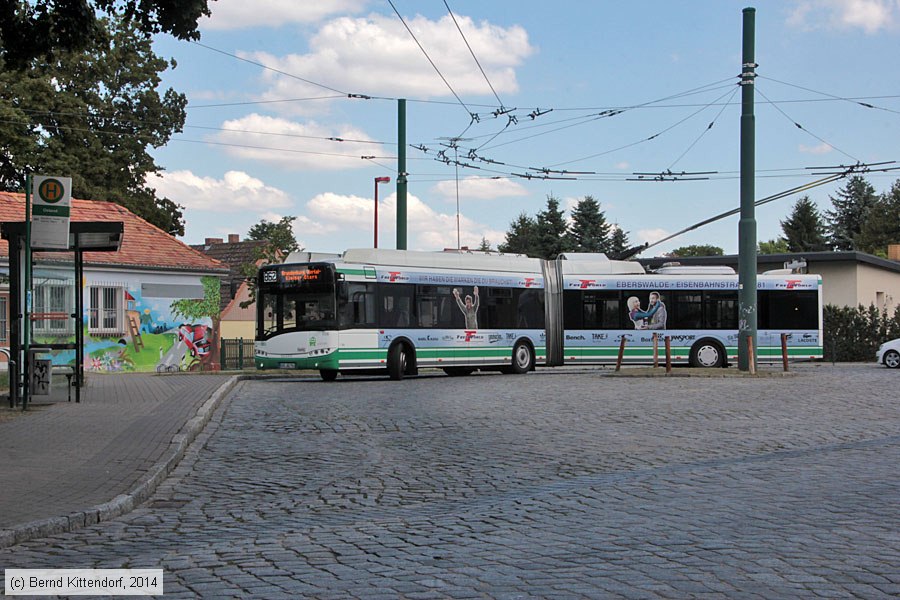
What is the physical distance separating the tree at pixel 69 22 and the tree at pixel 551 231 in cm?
5569

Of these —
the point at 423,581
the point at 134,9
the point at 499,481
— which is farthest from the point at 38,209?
the point at 423,581

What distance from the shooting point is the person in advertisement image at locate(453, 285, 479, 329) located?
29359 mm

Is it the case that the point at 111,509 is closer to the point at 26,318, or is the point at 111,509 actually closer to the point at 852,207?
the point at 26,318

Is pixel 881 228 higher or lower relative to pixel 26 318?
higher

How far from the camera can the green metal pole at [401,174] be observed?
31.8 meters

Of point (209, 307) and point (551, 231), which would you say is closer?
point (209, 307)

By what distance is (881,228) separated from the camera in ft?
301

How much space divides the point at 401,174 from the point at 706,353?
33.2 feet

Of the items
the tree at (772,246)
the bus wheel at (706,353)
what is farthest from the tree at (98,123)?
the tree at (772,246)

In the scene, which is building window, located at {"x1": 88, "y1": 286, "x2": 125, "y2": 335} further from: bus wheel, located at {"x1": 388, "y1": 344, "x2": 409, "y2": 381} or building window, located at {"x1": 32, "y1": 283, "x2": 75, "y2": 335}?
bus wheel, located at {"x1": 388, "y1": 344, "x2": 409, "y2": 381}

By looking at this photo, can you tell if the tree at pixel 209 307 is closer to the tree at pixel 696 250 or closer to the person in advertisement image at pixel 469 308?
the person in advertisement image at pixel 469 308

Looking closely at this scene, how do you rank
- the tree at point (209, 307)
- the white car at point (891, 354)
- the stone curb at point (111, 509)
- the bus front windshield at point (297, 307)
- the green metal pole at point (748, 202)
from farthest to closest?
the tree at point (209, 307) → the white car at point (891, 354) → the bus front windshield at point (297, 307) → the green metal pole at point (748, 202) → the stone curb at point (111, 509)

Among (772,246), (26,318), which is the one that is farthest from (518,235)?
(26,318)

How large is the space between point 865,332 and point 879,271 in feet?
24.6
